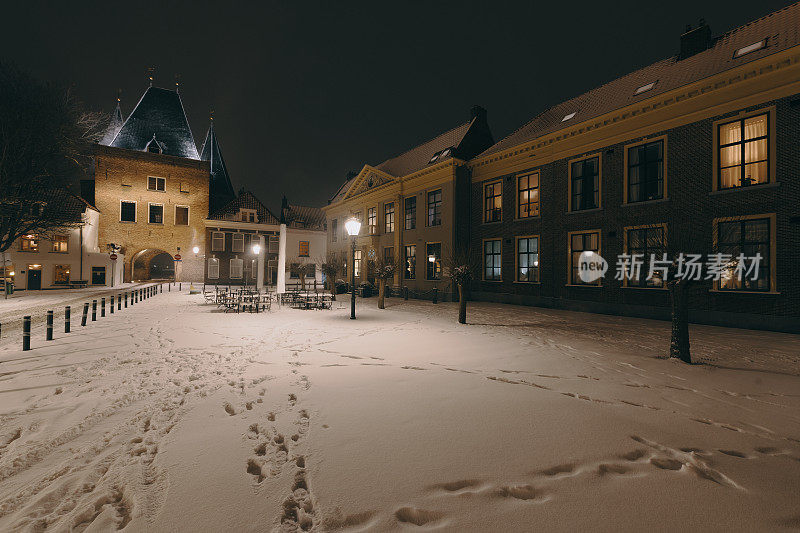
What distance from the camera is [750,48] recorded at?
12664 millimetres

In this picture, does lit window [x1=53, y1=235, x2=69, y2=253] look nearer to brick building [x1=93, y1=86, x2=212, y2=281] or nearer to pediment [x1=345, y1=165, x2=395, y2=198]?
brick building [x1=93, y1=86, x2=212, y2=281]

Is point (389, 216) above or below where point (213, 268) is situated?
above

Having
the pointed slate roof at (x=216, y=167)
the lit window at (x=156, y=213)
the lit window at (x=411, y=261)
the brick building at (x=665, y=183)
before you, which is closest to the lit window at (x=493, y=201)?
the brick building at (x=665, y=183)

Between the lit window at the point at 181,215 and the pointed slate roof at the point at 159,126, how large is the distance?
6.51 meters

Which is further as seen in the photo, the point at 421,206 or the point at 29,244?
the point at 29,244

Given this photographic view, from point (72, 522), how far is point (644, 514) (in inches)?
172

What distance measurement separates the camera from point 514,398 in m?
5.10

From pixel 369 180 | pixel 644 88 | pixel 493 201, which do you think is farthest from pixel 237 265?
pixel 644 88

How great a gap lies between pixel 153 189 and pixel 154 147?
5.05 metres

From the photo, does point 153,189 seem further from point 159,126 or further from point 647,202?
point 647,202

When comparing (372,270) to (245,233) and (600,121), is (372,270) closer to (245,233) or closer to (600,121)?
(600,121)

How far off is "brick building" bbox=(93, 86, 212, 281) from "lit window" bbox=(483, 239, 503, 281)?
31.6m

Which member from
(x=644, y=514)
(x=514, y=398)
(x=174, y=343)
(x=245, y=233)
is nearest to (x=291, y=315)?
(x=174, y=343)

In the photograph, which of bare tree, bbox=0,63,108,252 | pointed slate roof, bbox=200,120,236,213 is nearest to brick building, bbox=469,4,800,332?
bare tree, bbox=0,63,108,252
